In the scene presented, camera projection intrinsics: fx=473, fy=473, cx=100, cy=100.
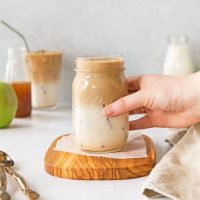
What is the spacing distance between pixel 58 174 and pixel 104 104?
138 mm

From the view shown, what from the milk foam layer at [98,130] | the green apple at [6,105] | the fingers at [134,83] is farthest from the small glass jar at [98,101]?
the green apple at [6,105]

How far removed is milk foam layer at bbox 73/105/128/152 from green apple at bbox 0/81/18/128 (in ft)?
1.19

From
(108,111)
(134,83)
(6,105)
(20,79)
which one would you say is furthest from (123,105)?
(20,79)

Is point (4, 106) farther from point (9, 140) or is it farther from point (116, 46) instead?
point (116, 46)

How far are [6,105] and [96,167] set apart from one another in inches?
18.1

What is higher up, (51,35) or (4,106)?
(51,35)

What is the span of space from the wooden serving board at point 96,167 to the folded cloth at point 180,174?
0.14ft

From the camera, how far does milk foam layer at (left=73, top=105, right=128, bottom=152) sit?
781 mm

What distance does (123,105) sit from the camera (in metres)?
0.77

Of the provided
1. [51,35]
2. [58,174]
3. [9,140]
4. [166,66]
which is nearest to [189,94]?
[58,174]

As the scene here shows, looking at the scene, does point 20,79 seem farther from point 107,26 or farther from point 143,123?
point 143,123

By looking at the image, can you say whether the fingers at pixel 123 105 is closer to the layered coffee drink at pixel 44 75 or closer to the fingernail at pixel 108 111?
the fingernail at pixel 108 111

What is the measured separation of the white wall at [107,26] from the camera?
1348 mm

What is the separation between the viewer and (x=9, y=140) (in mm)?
993
